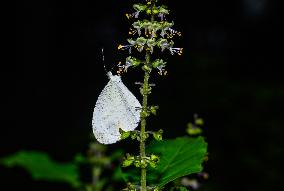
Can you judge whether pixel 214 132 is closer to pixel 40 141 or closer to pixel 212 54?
pixel 40 141

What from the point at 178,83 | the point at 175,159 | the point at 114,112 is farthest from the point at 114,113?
the point at 178,83

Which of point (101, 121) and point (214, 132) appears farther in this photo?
point (214, 132)

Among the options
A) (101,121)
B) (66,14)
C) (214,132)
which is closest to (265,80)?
(214,132)

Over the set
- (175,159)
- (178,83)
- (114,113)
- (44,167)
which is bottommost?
(175,159)

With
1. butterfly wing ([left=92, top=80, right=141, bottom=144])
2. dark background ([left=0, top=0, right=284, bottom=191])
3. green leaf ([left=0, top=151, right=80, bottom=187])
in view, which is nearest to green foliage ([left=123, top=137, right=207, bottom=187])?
butterfly wing ([left=92, top=80, right=141, bottom=144])

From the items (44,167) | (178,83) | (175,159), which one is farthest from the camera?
(178,83)

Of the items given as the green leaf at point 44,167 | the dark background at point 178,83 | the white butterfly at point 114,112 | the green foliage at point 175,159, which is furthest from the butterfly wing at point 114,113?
the dark background at point 178,83

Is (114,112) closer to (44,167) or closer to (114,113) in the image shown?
(114,113)
